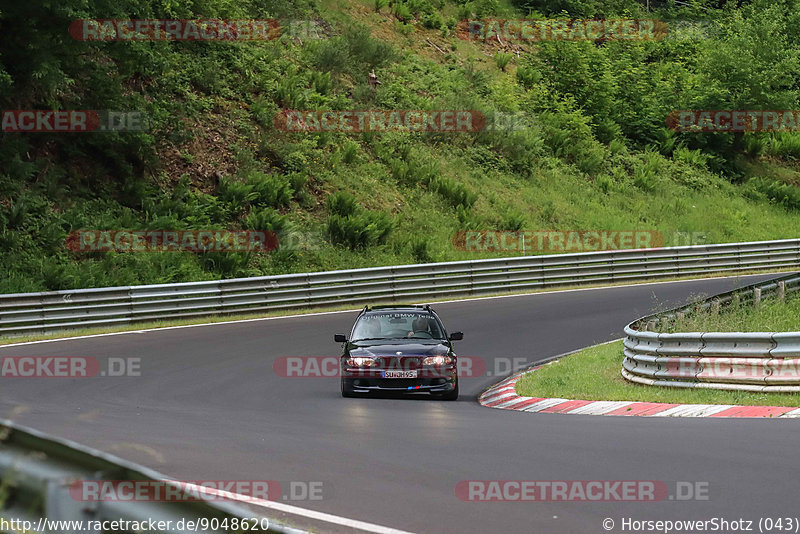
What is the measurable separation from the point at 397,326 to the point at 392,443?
6038 millimetres

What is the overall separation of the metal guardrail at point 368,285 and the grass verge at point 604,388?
31.1ft

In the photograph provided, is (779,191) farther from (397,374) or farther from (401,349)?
(397,374)

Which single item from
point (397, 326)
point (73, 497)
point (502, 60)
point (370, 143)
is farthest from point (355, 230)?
point (73, 497)

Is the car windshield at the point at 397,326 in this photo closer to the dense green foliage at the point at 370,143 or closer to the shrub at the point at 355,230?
the dense green foliage at the point at 370,143

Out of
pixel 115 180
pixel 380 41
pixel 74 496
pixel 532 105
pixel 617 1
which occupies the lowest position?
pixel 74 496

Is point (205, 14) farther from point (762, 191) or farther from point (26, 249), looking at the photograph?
point (762, 191)

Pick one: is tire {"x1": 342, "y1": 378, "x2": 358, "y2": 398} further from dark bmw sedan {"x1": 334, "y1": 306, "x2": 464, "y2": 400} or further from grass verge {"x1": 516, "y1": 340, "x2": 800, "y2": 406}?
grass verge {"x1": 516, "y1": 340, "x2": 800, "y2": 406}

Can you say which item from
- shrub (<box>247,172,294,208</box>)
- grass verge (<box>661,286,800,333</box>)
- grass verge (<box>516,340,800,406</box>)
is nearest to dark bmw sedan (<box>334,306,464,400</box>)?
grass verge (<box>516,340,800,406</box>)

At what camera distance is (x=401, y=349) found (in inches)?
567

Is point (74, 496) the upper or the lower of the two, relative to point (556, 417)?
upper

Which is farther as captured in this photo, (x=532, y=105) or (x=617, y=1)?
(x=617, y=1)

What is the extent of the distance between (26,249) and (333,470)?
19.4m

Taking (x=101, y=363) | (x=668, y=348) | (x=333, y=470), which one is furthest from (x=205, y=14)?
(x=333, y=470)

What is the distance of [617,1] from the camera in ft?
198
